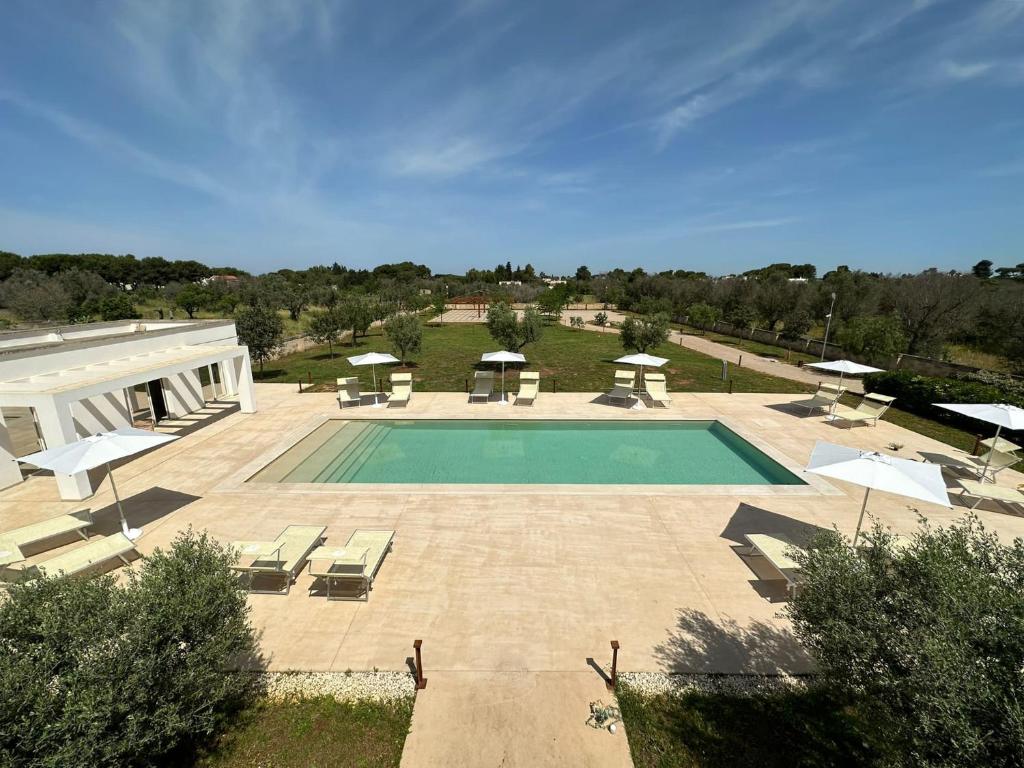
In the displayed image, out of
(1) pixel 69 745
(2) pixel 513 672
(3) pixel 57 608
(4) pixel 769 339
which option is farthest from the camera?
(4) pixel 769 339

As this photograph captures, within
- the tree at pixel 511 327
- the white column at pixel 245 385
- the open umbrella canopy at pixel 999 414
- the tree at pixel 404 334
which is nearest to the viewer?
the open umbrella canopy at pixel 999 414

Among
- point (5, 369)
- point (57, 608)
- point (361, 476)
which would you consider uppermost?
point (5, 369)

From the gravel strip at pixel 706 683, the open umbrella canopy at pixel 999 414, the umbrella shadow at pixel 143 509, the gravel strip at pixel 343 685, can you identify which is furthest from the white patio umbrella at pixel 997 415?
the umbrella shadow at pixel 143 509

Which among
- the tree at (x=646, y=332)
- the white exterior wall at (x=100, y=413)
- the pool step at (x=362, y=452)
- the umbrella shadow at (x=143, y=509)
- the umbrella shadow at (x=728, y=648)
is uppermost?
the tree at (x=646, y=332)

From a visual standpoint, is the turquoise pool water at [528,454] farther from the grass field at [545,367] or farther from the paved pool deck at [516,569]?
the grass field at [545,367]

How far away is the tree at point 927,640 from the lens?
2746mm

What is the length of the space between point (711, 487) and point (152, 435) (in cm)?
1101

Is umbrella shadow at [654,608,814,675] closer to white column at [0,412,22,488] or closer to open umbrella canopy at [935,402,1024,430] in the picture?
open umbrella canopy at [935,402,1024,430]

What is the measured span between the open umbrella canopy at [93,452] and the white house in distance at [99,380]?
2.07 metres

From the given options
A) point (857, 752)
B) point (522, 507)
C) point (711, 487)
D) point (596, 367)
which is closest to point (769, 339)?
point (596, 367)

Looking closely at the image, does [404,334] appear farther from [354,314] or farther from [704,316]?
[704,316]

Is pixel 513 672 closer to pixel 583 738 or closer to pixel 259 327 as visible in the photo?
pixel 583 738

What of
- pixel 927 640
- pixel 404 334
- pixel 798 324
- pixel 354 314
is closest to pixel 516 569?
pixel 927 640

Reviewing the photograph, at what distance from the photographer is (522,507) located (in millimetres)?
8586
